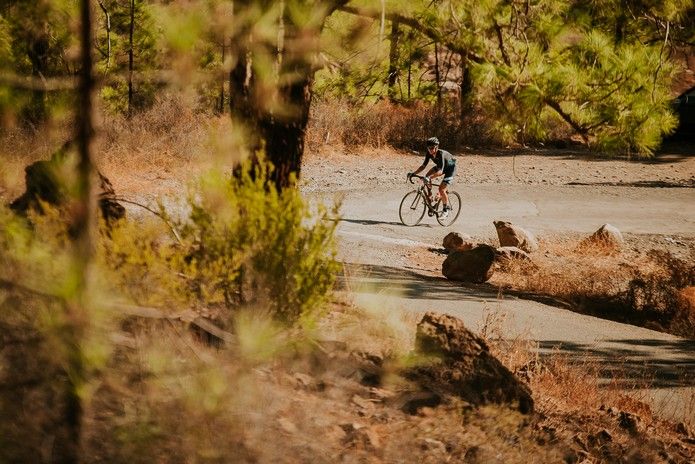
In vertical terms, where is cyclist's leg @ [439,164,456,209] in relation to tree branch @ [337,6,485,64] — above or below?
below

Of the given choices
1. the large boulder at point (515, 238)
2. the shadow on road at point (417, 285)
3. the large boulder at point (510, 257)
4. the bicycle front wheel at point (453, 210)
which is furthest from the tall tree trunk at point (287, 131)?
the bicycle front wheel at point (453, 210)

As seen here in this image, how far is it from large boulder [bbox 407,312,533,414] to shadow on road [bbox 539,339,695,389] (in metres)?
1.48

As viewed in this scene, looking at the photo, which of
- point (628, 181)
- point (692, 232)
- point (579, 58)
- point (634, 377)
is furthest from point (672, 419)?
point (628, 181)

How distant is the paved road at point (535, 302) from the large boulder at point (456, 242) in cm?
37

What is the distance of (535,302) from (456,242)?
9.47ft

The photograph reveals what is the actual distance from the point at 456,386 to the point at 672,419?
1979mm

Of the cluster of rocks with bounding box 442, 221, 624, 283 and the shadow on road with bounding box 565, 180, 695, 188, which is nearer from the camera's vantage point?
the cluster of rocks with bounding box 442, 221, 624, 283

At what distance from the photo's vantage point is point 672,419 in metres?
5.32

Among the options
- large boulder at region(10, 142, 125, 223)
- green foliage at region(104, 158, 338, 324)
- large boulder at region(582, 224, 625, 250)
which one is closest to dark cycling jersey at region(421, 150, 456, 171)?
large boulder at region(582, 224, 625, 250)

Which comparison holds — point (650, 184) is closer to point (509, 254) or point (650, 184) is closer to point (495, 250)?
point (509, 254)

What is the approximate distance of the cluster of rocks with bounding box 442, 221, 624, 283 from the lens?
9898mm

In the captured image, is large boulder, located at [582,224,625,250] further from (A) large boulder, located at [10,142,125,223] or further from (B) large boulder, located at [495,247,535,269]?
(A) large boulder, located at [10,142,125,223]

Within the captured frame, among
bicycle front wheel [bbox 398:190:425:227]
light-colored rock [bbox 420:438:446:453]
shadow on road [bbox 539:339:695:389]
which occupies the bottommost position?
shadow on road [bbox 539:339:695:389]

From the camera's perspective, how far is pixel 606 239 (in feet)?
40.1
